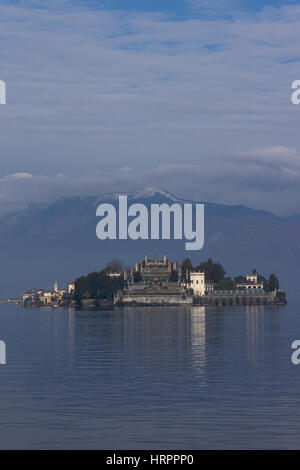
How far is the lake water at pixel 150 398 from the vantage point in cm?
3042

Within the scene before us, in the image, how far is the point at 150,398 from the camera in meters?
39.2

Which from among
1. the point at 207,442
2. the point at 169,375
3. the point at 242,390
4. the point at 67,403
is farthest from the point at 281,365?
the point at 207,442

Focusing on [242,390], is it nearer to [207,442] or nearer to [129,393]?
[129,393]

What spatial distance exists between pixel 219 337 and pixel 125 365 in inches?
1108

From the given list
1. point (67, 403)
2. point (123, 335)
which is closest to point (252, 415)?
point (67, 403)

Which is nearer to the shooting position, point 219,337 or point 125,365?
point 125,365

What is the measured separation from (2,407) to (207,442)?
34.0 ft

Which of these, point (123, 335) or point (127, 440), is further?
point (123, 335)

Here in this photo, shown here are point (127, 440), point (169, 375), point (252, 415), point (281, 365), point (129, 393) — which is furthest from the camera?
point (281, 365)

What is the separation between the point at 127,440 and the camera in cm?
3000

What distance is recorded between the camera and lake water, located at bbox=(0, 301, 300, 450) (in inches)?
1198
